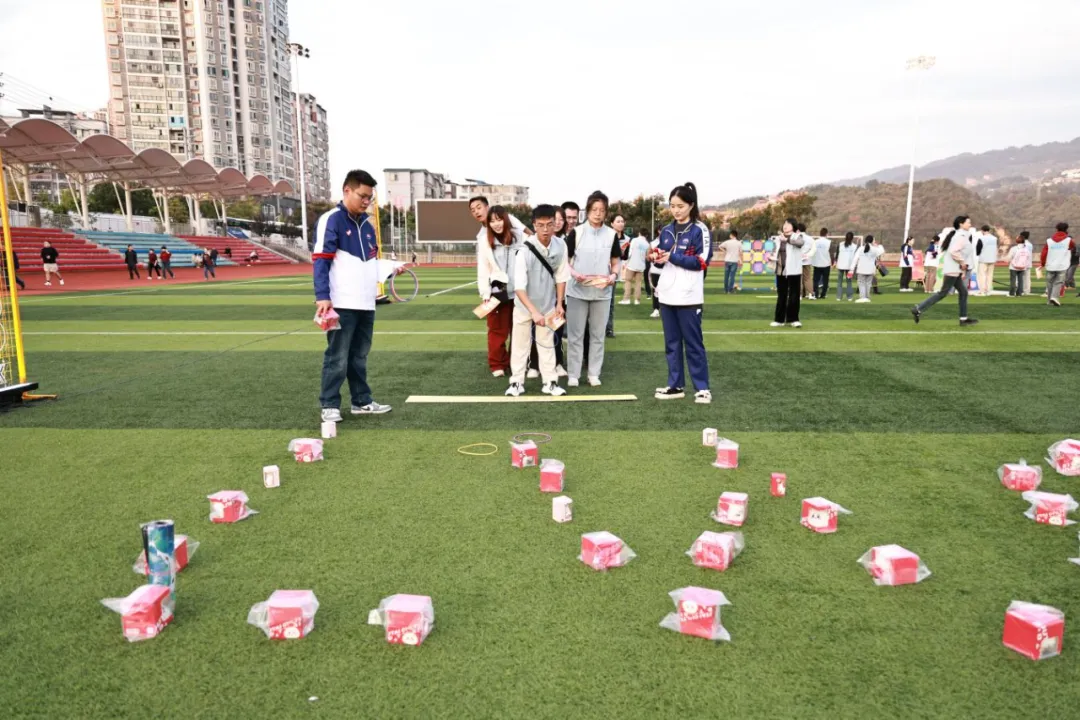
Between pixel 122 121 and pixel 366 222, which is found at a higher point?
pixel 122 121

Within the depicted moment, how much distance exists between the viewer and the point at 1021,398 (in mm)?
6621

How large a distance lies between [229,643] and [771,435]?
4281 mm

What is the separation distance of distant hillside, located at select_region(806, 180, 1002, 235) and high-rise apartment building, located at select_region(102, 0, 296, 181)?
100506 millimetres

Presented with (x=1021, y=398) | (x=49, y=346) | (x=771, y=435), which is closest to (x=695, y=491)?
(x=771, y=435)

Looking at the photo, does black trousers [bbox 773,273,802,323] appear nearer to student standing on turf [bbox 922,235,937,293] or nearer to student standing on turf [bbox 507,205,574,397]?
student standing on turf [bbox 507,205,574,397]

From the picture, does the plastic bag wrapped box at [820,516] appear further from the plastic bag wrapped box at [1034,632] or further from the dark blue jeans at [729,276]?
the dark blue jeans at [729,276]

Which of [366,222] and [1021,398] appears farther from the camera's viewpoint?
[1021,398]

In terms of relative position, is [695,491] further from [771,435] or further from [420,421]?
[420,421]

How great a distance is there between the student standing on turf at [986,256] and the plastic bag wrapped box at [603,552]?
18223 millimetres

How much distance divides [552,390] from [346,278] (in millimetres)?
2425

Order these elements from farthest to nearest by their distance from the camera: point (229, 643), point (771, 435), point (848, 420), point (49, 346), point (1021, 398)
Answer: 1. point (49, 346)
2. point (1021, 398)
3. point (848, 420)
4. point (771, 435)
5. point (229, 643)

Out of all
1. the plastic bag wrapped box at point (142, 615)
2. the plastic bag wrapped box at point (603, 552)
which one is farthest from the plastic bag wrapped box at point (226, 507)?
the plastic bag wrapped box at point (603, 552)

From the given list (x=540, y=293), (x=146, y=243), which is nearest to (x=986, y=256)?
(x=540, y=293)

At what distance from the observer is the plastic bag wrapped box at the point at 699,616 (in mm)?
2623
